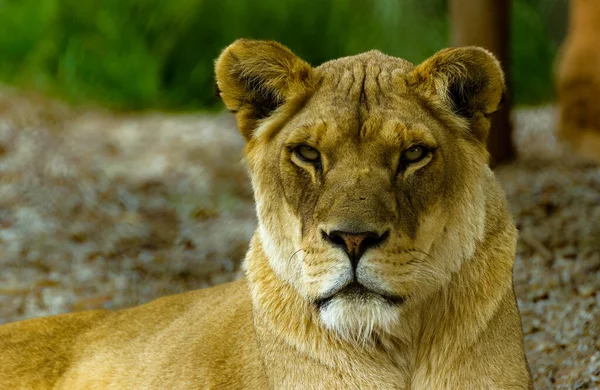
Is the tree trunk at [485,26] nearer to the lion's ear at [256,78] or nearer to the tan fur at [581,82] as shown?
the tan fur at [581,82]

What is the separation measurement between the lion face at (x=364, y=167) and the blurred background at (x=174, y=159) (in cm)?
51

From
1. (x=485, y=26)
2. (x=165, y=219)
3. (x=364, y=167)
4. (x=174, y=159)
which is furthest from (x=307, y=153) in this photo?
(x=174, y=159)

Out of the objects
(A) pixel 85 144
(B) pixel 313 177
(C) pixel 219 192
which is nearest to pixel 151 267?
(C) pixel 219 192

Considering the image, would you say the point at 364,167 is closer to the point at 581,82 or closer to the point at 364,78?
the point at 364,78

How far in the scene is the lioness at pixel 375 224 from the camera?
2.91 metres

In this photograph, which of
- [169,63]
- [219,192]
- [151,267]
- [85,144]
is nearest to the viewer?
[151,267]

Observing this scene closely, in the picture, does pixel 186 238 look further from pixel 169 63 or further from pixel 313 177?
pixel 169 63

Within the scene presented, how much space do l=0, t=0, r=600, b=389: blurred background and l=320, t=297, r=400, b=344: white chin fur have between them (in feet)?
3.15

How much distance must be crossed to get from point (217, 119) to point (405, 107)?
817 cm

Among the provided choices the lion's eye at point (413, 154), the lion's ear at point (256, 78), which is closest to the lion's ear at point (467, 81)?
the lion's eye at point (413, 154)

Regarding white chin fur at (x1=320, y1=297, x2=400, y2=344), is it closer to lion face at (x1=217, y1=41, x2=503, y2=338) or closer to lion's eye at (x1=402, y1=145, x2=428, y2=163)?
lion face at (x1=217, y1=41, x2=503, y2=338)

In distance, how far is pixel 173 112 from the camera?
39.0ft

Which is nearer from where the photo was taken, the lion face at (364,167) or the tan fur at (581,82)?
the lion face at (364,167)

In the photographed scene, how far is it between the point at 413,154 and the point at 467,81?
1.20 ft
